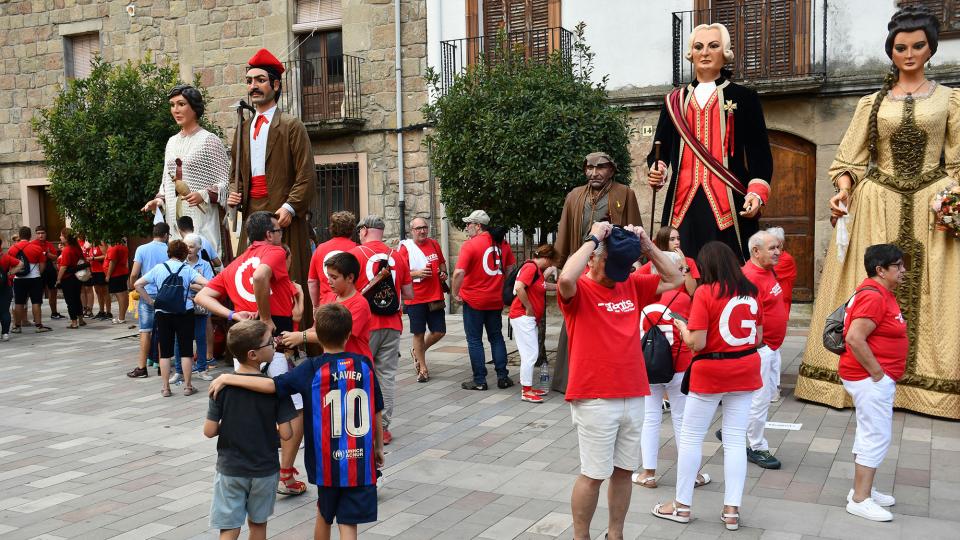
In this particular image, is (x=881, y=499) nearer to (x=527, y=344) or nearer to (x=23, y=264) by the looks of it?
(x=527, y=344)

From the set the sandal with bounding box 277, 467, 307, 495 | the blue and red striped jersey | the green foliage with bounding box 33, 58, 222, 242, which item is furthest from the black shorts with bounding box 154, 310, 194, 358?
the blue and red striped jersey

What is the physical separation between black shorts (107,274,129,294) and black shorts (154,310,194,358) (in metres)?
6.46

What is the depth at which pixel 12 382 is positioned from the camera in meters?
9.35

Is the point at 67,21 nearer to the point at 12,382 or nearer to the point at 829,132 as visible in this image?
the point at 12,382

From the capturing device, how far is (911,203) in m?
6.65

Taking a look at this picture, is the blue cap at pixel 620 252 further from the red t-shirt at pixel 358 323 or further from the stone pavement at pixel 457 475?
the red t-shirt at pixel 358 323

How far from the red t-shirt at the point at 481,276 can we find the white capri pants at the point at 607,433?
4.33 metres

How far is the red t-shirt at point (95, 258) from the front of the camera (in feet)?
49.1

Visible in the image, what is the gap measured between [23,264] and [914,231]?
12.7m

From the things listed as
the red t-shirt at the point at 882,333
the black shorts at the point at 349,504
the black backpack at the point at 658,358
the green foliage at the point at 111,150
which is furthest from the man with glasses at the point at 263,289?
the green foliage at the point at 111,150

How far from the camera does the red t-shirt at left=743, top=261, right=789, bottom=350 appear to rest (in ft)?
19.1

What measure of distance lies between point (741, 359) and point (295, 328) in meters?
3.31

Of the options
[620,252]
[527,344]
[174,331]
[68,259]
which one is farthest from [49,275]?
[620,252]

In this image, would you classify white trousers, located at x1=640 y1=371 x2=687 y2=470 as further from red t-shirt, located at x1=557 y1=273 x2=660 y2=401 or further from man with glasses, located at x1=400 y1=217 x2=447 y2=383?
man with glasses, located at x1=400 y1=217 x2=447 y2=383
